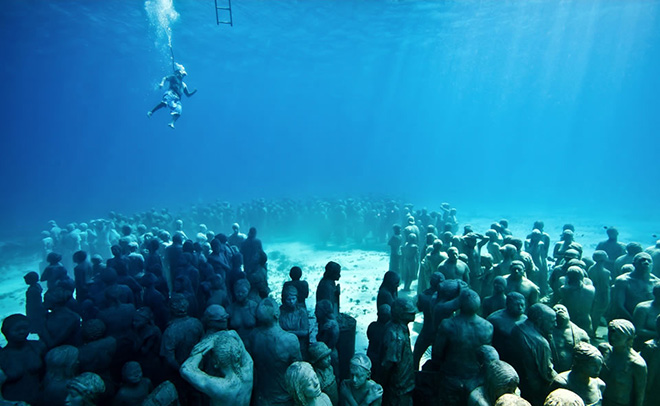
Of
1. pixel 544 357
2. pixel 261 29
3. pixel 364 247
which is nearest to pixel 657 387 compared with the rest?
pixel 544 357

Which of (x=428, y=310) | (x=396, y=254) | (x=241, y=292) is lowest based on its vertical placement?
(x=396, y=254)

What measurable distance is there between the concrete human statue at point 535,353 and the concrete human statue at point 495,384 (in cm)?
117

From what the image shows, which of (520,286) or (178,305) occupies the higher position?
(178,305)

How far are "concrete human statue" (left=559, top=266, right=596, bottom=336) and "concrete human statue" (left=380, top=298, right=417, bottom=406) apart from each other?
3.88 m

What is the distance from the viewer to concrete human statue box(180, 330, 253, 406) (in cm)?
342

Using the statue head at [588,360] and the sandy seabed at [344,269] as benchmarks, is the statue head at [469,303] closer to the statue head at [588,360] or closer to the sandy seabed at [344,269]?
the statue head at [588,360]

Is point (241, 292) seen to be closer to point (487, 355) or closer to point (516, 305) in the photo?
point (487, 355)

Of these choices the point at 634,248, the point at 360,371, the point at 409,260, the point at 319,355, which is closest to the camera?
the point at 360,371

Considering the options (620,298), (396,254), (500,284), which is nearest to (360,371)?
(500,284)

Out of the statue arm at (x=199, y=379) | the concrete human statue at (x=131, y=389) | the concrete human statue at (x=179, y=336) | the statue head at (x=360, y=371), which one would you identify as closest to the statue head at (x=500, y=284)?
the statue head at (x=360, y=371)

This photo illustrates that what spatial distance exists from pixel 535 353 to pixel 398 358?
69.1 inches

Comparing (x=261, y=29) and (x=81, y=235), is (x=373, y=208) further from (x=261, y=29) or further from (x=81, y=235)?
(x=261, y=29)

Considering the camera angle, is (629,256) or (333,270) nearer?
(333,270)

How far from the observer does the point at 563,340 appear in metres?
4.80
